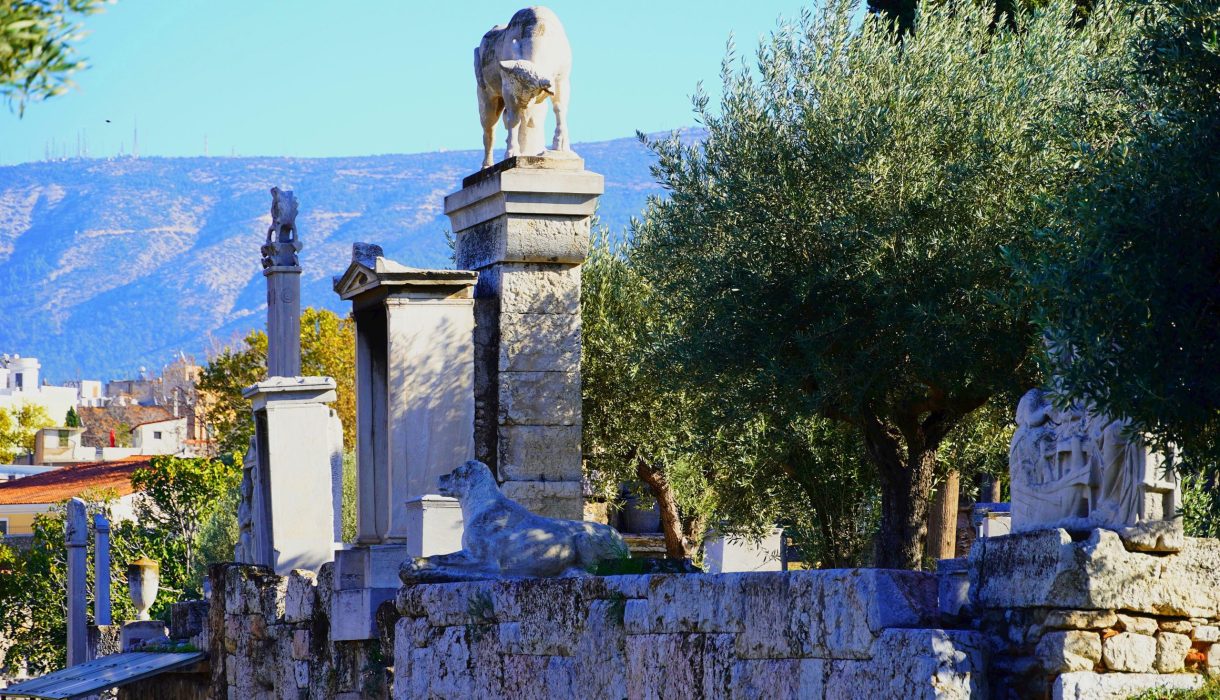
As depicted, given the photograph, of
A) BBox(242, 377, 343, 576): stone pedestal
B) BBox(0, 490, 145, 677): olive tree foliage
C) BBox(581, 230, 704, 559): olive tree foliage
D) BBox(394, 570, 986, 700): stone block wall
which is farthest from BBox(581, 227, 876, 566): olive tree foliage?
BBox(0, 490, 145, 677): olive tree foliage

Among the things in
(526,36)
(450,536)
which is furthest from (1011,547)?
(526,36)

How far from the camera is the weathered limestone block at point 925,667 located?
5.46 metres

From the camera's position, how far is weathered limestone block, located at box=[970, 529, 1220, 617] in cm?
552

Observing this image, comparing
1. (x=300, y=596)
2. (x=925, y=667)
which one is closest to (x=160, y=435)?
(x=300, y=596)

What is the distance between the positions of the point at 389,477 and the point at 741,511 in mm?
8801

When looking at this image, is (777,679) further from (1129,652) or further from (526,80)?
(526,80)

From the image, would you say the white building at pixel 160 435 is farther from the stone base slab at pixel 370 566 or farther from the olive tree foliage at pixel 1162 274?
the olive tree foliage at pixel 1162 274

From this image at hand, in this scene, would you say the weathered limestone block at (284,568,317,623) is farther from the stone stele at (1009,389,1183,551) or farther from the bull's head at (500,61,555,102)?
the stone stele at (1009,389,1183,551)

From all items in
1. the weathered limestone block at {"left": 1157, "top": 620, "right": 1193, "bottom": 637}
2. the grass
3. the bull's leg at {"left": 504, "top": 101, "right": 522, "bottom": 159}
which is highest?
the bull's leg at {"left": 504, "top": 101, "right": 522, "bottom": 159}

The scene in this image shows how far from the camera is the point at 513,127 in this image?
12344 millimetres

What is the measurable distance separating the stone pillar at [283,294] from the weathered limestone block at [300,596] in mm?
2803

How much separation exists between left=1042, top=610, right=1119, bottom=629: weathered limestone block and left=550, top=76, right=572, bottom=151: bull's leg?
24.2ft

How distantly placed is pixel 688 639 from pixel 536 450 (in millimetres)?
5142

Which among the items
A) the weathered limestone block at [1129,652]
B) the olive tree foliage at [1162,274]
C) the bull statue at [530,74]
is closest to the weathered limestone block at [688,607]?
the weathered limestone block at [1129,652]
